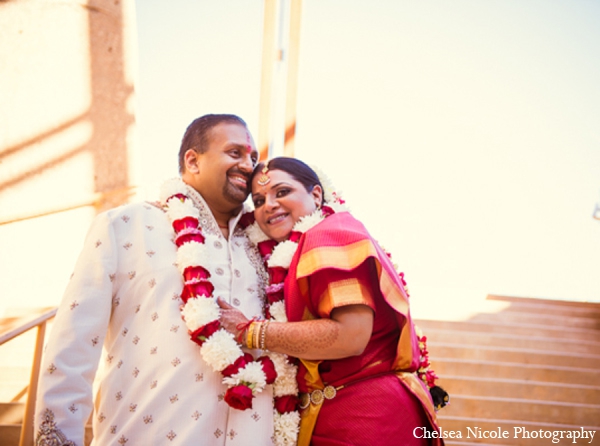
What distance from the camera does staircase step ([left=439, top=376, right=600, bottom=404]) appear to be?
3545 millimetres

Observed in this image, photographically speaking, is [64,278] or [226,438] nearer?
[226,438]

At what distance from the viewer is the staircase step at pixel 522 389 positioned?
11.6ft

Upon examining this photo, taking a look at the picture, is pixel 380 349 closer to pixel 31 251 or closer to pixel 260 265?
pixel 260 265

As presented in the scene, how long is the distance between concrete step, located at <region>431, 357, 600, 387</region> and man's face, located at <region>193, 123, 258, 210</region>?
272 cm

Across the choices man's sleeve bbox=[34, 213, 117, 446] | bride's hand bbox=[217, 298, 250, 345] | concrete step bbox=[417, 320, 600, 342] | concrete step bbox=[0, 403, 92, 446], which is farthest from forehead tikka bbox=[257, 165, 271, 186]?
concrete step bbox=[417, 320, 600, 342]

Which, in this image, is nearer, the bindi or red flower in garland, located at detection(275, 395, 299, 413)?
red flower in garland, located at detection(275, 395, 299, 413)

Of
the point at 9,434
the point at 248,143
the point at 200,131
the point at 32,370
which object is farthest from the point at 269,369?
the point at 9,434

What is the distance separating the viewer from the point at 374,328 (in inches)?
59.4

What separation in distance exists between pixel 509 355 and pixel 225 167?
3428 mm

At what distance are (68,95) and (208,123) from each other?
2.13m

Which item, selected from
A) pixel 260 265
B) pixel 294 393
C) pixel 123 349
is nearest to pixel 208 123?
Result: pixel 260 265

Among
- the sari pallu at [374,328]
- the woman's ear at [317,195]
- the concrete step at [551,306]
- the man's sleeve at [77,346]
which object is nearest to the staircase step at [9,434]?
the man's sleeve at [77,346]

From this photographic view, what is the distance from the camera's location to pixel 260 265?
→ 196 cm

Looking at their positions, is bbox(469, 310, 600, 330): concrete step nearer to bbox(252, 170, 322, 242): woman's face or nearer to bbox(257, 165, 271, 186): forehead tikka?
bbox(252, 170, 322, 242): woman's face
